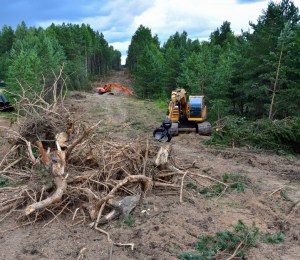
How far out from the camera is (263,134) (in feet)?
44.6

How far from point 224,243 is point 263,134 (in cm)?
839

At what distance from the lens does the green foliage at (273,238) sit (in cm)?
627

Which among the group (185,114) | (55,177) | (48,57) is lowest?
(55,177)

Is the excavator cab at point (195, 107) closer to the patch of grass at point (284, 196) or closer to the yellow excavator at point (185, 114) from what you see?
the yellow excavator at point (185, 114)

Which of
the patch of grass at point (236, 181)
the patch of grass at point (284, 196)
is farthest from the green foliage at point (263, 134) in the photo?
the patch of grass at point (284, 196)

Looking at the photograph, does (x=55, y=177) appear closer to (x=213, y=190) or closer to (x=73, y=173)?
(x=73, y=173)

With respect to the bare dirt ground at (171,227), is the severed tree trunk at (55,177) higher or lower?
higher

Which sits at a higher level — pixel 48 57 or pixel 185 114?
pixel 48 57

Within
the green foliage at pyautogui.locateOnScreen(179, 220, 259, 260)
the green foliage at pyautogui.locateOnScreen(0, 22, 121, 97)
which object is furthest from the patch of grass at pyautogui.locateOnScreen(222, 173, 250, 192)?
the green foliage at pyautogui.locateOnScreen(0, 22, 121, 97)

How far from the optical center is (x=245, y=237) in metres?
6.02

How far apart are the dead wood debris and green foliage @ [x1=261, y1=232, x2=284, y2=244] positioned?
1.78 meters

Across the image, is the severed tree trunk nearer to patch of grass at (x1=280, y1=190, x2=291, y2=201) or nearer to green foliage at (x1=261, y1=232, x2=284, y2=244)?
green foliage at (x1=261, y1=232, x2=284, y2=244)

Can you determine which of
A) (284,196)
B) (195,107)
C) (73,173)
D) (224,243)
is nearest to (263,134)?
(195,107)

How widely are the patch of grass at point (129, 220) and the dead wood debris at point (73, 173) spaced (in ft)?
0.42
